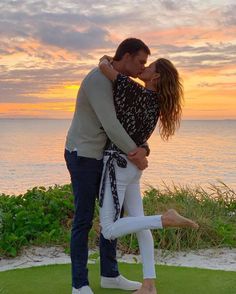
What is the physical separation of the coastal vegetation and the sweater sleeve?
258 cm

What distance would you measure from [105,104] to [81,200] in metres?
0.78

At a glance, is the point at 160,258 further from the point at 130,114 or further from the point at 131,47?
the point at 131,47

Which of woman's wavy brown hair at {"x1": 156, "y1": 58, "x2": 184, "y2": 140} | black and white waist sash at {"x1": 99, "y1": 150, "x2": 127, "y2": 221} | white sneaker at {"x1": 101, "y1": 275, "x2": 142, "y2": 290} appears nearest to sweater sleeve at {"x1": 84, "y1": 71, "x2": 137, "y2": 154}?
black and white waist sash at {"x1": 99, "y1": 150, "x2": 127, "y2": 221}

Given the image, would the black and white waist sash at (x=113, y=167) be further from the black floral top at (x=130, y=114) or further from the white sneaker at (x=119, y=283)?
the white sneaker at (x=119, y=283)

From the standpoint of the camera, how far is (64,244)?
282 inches

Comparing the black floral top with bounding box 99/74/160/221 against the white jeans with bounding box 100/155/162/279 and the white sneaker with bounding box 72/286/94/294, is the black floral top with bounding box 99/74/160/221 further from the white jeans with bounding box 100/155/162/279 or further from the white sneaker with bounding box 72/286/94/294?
the white sneaker with bounding box 72/286/94/294

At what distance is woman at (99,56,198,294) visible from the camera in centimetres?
473

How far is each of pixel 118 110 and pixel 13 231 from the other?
300cm

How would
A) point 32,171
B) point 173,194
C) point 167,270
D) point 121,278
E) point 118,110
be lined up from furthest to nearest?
1. point 32,171
2. point 173,194
3. point 167,270
4. point 121,278
5. point 118,110

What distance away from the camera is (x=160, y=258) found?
677cm

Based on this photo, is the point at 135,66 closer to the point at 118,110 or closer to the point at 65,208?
the point at 118,110

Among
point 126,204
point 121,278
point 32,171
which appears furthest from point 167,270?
point 32,171

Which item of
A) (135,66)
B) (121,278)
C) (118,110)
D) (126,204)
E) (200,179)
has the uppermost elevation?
(135,66)

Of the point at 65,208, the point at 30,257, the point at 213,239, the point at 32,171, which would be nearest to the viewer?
the point at 30,257
